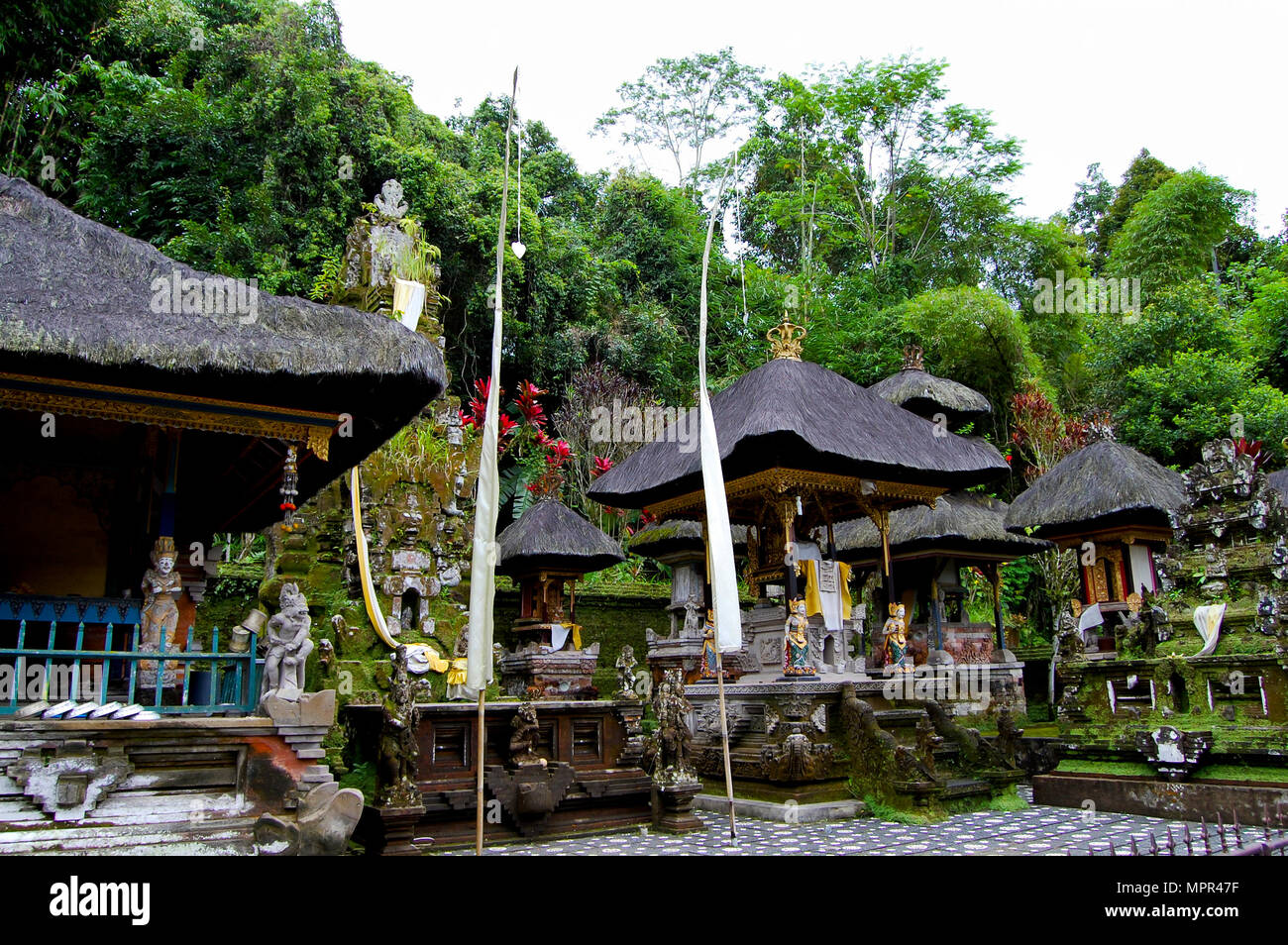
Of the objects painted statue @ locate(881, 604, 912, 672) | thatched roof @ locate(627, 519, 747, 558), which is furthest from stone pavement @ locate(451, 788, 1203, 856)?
thatched roof @ locate(627, 519, 747, 558)

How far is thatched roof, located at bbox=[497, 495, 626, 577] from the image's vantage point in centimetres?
1595

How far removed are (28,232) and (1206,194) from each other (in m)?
32.3

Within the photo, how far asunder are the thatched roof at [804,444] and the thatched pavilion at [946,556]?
498 centimetres

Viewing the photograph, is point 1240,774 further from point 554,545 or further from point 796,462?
point 554,545

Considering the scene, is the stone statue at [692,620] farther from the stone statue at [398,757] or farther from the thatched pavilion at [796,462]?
the stone statue at [398,757]

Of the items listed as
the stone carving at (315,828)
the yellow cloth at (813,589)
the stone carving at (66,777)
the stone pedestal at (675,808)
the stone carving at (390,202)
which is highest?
the stone carving at (390,202)

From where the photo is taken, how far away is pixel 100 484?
919 cm

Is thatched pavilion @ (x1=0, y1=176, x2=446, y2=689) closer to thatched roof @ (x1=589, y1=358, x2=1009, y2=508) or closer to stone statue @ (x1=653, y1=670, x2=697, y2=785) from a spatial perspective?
stone statue @ (x1=653, y1=670, x2=697, y2=785)

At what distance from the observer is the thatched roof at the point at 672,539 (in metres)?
19.0

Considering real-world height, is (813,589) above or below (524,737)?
above

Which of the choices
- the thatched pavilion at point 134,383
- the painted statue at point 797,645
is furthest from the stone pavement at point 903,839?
the thatched pavilion at point 134,383

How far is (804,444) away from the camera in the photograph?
11102 millimetres

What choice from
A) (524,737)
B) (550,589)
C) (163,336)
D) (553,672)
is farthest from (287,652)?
(550,589)

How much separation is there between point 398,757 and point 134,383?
380cm
